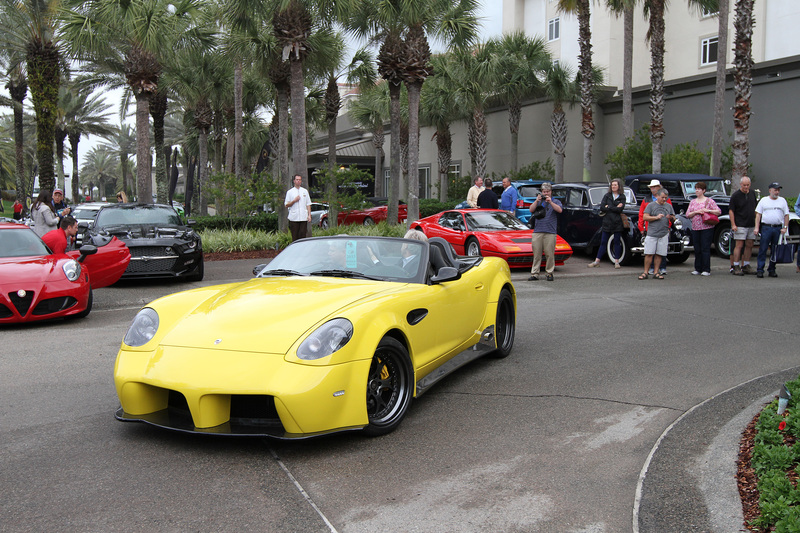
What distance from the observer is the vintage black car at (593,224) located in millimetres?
15469

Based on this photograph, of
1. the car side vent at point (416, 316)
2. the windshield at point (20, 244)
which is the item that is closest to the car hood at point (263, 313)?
the car side vent at point (416, 316)

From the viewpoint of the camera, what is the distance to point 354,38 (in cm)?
2234

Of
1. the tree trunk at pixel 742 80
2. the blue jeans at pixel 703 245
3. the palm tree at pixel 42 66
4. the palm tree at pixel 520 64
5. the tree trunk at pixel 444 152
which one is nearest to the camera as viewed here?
the blue jeans at pixel 703 245

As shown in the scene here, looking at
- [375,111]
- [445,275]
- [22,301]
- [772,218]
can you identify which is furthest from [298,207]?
[375,111]

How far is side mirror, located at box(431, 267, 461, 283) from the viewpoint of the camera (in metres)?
5.38

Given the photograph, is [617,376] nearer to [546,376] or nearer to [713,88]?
[546,376]

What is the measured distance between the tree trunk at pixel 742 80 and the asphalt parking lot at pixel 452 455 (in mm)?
13026

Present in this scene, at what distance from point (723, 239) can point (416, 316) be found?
1435 cm

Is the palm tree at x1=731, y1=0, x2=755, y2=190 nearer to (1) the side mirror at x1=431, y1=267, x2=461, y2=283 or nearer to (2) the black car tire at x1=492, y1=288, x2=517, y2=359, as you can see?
(2) the black car tire at x1=492, y1=288, x2=517, y2=359

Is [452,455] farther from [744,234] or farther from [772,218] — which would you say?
[744,234]

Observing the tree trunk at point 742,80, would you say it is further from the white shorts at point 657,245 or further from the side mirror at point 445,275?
the side mirror at point 445,275

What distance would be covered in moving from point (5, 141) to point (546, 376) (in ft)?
200

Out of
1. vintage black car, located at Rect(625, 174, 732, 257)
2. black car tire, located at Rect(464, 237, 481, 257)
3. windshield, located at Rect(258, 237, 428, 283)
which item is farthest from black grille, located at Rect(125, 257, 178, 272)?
vintage black car, located at Rect(625, 174, 732, 257)

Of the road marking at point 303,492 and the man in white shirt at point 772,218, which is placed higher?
the man in white shirt at point 772,218
